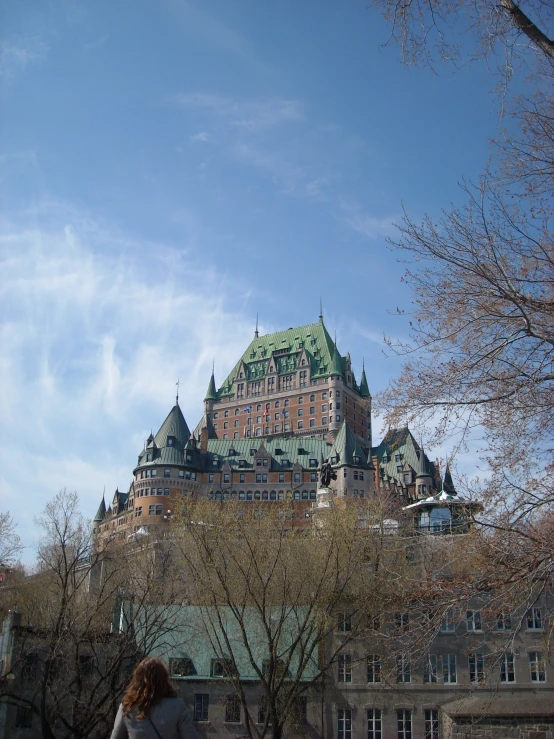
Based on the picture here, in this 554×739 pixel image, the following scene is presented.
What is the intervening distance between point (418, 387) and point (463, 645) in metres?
29.1

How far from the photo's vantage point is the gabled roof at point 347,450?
88500 millimetres

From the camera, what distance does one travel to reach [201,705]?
3778 cm

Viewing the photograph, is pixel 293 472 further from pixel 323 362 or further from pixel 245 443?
pixel 323 362

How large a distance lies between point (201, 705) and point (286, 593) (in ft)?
39.3

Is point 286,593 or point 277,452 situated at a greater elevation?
point 277,452

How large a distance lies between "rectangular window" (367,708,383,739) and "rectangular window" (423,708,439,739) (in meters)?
2.22

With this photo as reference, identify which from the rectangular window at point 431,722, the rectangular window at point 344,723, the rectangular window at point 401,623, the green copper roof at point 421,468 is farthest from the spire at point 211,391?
the rectangular window at point 401,623

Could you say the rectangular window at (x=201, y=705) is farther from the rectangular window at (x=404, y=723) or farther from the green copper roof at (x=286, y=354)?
the green copper roof at (x=286, y=354)

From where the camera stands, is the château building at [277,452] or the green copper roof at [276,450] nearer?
the château building at [277,452]

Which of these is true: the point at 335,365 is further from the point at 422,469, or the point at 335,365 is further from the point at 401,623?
the point at 401,623

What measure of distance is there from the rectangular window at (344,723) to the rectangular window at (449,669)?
5.14m

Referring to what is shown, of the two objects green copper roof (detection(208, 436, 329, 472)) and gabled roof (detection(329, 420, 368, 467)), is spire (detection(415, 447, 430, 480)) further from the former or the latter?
green copper roof (detection(208, 436, 329, 472))

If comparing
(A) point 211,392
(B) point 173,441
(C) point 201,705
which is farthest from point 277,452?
(C) point 201,705

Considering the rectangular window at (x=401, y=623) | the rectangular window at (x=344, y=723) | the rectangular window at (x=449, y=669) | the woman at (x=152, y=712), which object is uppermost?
the rectangular window at (x=401, y=623)
